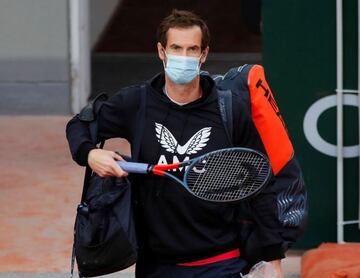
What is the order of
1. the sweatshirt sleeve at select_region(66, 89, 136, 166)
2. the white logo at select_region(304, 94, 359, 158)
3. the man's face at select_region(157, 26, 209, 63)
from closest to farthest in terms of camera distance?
the man's face at select_region(157, 26, 209, 63), the sweatshirt sleeve at select_region(66, 89, 136, 166), the white logo at select_region(304, 94, 359, 158)

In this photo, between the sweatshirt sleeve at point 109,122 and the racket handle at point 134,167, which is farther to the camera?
the sweatshirt sleeve at point 109,122

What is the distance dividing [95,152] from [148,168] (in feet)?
0.72

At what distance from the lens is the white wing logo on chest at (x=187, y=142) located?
12.7ft

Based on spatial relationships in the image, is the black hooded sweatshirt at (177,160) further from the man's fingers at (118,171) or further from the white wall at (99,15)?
the white wall at (99,15)

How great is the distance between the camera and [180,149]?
3.89m

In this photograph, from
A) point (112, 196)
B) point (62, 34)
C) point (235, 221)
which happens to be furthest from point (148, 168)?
point (62, 34)

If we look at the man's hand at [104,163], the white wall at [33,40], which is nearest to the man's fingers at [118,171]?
the man's hand at [104,163]

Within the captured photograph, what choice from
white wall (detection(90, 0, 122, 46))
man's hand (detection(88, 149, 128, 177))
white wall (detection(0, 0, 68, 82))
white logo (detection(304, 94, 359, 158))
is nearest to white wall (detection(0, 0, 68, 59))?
white wall (detection(0, 0, 68, 82))

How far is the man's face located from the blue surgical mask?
0.10 ft

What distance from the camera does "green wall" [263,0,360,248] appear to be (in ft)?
20.6

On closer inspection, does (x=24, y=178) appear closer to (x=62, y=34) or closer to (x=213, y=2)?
(x=62, y=34)

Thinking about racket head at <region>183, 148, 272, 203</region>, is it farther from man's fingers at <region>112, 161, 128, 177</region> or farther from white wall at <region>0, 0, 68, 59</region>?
white wall at <region>0, 0, 68, 59</region>

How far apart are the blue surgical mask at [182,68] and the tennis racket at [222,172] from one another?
0.96 ft

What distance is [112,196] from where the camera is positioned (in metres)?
3.88
